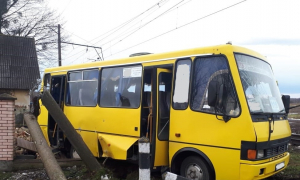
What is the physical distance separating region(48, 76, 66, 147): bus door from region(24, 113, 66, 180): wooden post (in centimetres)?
216

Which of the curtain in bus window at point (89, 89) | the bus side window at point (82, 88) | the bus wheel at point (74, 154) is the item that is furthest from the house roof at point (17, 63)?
the curtain in bus window at point (89, 89)

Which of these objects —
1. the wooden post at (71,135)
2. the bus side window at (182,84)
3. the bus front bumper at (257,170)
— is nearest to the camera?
the bus front bumper at (257,170)

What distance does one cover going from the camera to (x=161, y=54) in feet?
21.9

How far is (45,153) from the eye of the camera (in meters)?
6.19

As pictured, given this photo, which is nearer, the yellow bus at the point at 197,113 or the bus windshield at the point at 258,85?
the yellow bus at the point at 197,113

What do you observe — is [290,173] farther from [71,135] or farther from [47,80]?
[47,80]

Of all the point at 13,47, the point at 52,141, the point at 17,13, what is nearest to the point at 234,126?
the point at 52,141

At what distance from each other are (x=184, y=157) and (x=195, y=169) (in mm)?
379

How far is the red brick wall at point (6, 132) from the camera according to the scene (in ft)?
22.7

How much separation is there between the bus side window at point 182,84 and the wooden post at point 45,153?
256 centimetres

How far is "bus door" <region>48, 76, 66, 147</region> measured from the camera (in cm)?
958

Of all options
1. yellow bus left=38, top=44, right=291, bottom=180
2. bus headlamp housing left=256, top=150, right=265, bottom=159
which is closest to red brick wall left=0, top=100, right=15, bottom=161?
yellow bus left=38, top=44, right=291, bottom=180

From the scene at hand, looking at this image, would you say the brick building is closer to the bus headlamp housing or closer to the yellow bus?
the yellow bus

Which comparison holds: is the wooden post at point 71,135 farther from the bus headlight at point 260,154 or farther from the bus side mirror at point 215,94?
the bus headlight at point 260,154
